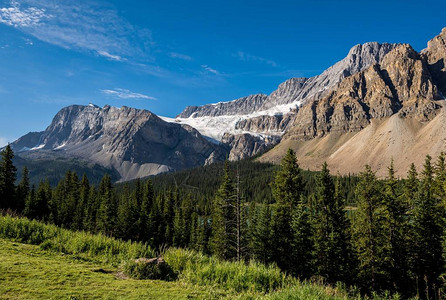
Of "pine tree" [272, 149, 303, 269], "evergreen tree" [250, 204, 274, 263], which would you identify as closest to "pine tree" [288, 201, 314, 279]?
"pine tree" [272, 149, 303, 269]

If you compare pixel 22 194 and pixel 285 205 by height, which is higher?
pixel 285 205

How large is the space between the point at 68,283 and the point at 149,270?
8.22ft

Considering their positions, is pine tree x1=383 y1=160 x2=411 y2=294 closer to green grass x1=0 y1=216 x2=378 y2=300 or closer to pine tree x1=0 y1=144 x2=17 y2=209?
green grass x1=0 y1=216 x2=378 y2=300

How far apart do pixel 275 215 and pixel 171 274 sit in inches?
1015

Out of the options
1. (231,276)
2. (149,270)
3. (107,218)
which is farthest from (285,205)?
(107,218)

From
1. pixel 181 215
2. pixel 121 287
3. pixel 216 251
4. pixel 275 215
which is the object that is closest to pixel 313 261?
pixel 275 215

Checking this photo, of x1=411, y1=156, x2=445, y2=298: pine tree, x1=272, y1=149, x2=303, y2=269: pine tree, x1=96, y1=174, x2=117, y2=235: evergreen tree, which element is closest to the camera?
x1=411, y1=156, x2=445, y2=298: pine tree

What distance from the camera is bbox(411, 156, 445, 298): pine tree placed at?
1133 inches

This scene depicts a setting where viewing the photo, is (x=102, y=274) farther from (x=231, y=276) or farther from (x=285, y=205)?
(x=285, y=205)

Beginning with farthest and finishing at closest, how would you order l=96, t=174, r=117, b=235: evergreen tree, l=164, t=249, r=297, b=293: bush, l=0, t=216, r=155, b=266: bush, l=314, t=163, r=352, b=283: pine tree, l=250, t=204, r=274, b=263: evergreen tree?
l=96, t=174, r=117, b=235: evergreen tree, l=250, t=204, r=274, b=263: evergreen tree, l=314, t=163, r=352, b=283: pine tree, l=0, t=216, r=155, b=266: bush, l=164, t=249, r=297, b=293: bush

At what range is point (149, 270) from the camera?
9078 millimetres

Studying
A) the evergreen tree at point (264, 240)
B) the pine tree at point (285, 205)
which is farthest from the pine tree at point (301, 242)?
the evergreen tree at point (264, 240)

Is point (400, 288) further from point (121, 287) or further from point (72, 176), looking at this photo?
point (72, 176)

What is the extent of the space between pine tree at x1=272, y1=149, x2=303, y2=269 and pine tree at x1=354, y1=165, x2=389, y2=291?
6831mm
